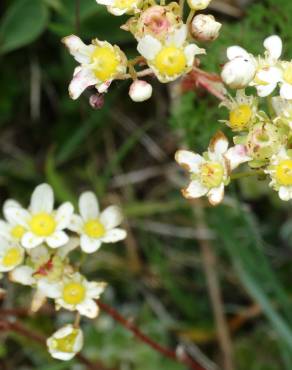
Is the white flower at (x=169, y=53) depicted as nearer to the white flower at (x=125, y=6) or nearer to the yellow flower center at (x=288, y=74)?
the white flower at (x=125, y=6)

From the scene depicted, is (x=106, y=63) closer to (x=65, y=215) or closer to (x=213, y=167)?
(x=213, y=167)

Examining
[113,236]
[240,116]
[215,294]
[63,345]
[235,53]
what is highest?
[235,53]

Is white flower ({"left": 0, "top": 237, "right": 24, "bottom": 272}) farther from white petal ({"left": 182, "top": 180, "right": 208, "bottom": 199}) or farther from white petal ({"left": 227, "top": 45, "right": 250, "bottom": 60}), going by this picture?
white petal ({"left": 227, "top": 45, "right": 250, "bottom": 60})

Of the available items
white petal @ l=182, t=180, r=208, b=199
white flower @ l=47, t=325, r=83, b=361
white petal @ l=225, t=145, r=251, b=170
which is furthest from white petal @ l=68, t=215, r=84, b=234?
white petal @ l=225, t=145, r=251, b=170

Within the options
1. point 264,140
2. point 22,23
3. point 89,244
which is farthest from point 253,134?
point 22,23

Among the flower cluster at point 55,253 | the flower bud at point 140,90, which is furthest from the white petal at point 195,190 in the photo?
the flower cluster at point 55,253

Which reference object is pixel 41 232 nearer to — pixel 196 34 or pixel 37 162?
pixel 196 34
